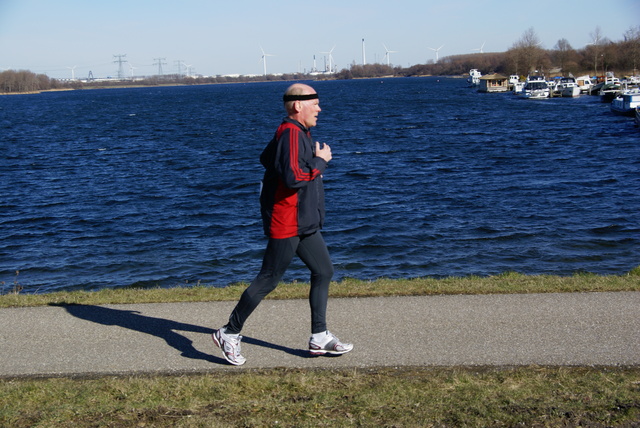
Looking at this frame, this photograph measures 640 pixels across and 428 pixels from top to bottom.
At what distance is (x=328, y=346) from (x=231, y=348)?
29.0 inches

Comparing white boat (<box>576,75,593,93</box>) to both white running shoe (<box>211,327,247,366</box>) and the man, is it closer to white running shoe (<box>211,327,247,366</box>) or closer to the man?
the man

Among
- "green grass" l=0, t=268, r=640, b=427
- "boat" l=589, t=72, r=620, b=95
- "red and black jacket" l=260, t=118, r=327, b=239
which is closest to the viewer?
"green grass" l=0, t=268, r=640, b=427

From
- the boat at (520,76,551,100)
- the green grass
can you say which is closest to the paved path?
the green grass

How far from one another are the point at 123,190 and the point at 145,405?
73.7 feet

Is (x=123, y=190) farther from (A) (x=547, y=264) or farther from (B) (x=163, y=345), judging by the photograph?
(B) (x=163, y=345)

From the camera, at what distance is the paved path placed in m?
5.27

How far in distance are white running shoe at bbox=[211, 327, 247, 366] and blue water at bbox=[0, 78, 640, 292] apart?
7.38 m

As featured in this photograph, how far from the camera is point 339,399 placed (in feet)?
14.5

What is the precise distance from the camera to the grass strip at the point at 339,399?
405 centimetres

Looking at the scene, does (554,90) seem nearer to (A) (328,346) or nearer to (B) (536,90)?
(B) (536,90)

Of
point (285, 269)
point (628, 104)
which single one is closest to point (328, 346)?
point (285, 269)

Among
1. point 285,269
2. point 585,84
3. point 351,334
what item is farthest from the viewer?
point 585,84

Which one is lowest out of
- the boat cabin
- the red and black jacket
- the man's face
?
the red and black jacket

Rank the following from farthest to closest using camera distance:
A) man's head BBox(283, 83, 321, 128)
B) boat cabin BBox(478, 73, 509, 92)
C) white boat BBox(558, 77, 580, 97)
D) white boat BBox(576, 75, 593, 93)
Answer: boat cabin BBox(478, 73, 509, 92)
white boat BBox(576, 75, 593, 93)
white boat BBox(558, 77, 580, 97)
man's head BBox(283, 83, 321, 128)
